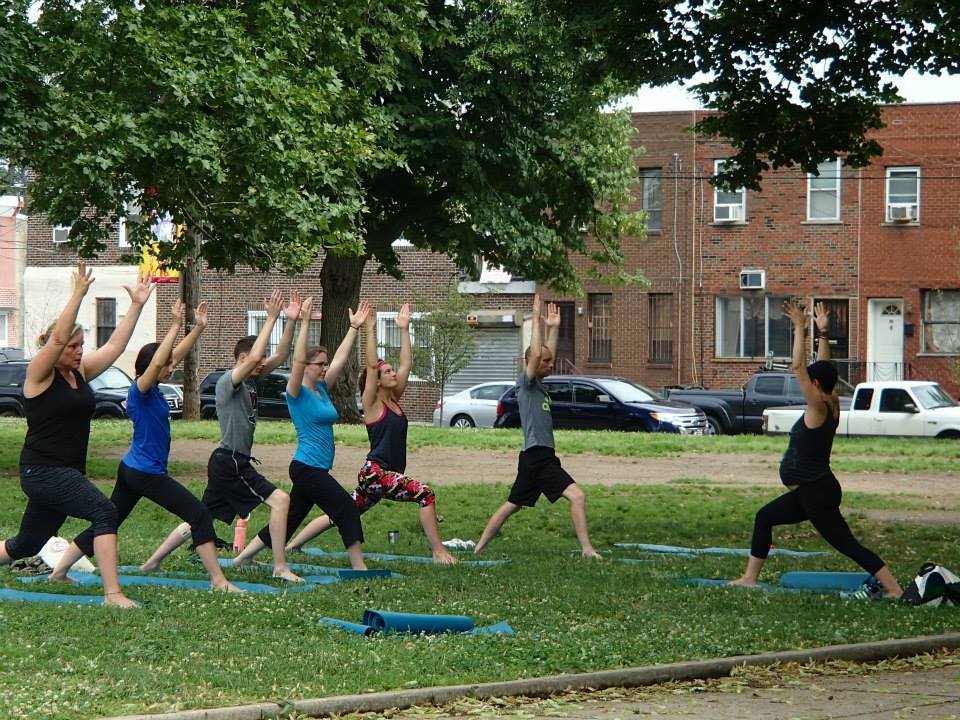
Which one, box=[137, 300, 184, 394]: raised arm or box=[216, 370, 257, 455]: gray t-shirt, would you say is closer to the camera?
box=[137, 300, 184, 394]: raised arm

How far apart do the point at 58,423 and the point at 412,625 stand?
2542 mm

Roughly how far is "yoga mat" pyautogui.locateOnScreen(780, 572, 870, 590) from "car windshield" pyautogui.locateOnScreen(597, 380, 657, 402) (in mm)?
22110

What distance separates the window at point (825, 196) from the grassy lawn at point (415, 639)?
2765cm

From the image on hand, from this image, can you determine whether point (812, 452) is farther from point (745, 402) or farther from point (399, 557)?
point (745, 402)

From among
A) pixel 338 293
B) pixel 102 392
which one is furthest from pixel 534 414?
pixel 102 392

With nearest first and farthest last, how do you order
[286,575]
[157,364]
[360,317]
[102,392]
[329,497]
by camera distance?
1. [157,364]
2. [286,575]
3. [329,497]
4. [360,317]
5. [102,392]

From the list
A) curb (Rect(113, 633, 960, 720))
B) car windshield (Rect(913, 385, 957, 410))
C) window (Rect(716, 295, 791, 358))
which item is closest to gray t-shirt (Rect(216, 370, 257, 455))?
curb (Rect(113, 633, 960, 720))

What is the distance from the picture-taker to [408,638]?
834 centimetres

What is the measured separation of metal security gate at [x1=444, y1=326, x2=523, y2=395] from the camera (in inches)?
1770

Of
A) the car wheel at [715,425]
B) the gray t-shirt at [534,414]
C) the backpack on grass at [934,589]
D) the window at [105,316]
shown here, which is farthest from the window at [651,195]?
the backpack on grass at [934,589]

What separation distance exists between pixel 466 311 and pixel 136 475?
29.2 meters

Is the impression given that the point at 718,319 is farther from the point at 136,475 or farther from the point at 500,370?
the point at 136,475

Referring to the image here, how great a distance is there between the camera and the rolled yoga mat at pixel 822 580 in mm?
11250

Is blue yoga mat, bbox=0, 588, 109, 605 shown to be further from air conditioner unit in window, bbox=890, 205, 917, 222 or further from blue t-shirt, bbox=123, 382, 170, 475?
air conditioner unit in window, bbox=890, 205, 917, 222
